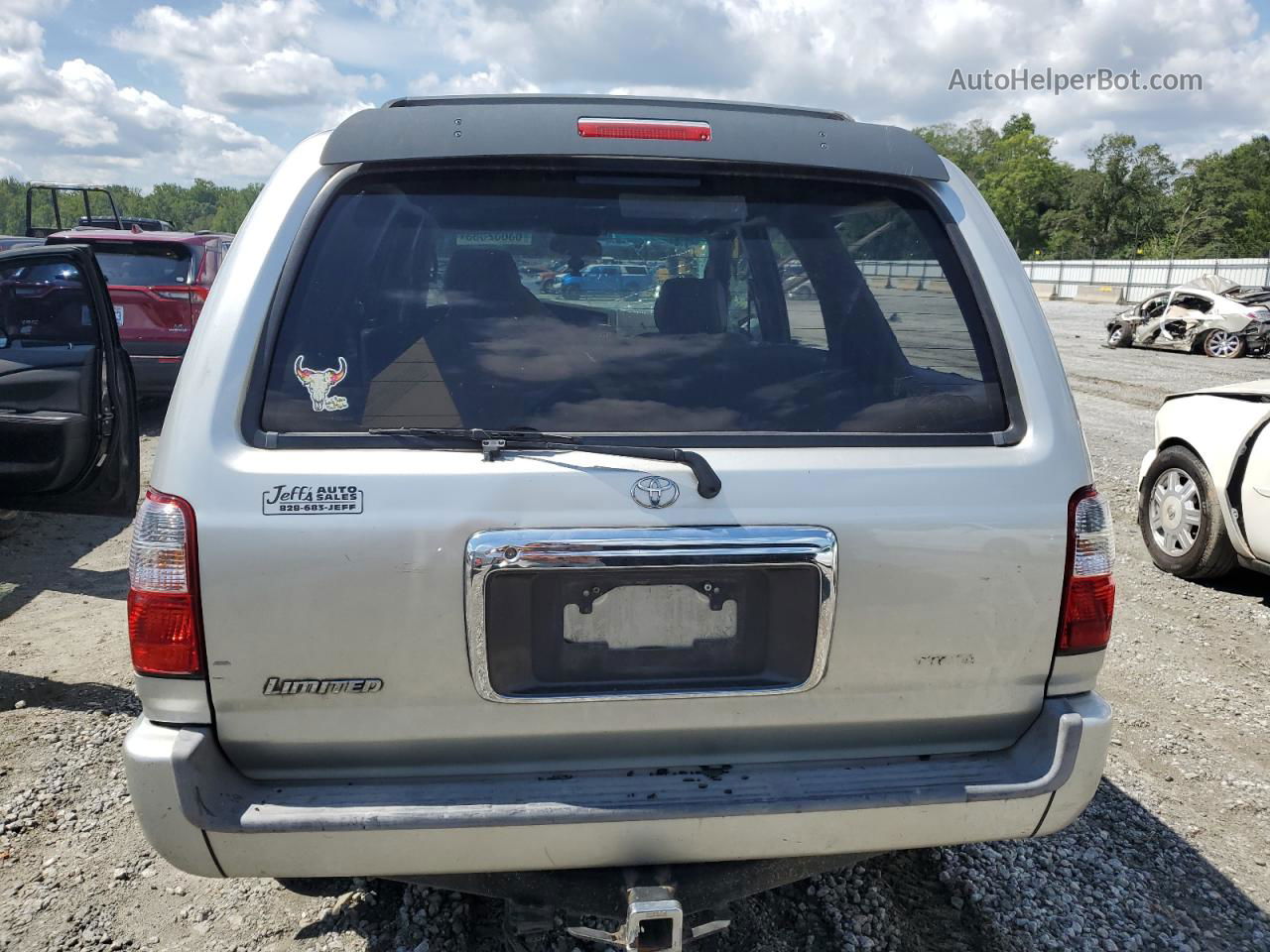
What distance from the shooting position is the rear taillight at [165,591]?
78.3 inches

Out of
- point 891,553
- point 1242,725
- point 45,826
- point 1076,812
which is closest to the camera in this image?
point 891,553

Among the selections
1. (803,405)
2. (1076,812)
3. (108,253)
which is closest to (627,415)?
(803,405)

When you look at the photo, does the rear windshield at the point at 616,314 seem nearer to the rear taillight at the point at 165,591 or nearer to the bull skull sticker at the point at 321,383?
the bull skull sticker at the point at 321,383

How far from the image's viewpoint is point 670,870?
216 cm

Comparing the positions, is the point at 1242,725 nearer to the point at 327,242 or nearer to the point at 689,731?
the point at 689,731

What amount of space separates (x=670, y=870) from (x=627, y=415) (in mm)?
985

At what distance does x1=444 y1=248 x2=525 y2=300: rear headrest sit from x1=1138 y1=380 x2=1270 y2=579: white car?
475 cm

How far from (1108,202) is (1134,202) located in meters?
1.94

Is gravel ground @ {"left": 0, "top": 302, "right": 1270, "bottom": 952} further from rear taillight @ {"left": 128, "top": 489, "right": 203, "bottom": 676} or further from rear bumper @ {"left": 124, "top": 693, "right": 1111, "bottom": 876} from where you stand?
rear taillight @ {"left": 128, "top": 489, "right": 203, "bottom": 676}

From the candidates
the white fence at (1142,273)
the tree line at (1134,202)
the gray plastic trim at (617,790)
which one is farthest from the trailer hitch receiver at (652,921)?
the tree line at (1134,202)

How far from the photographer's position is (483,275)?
2.34 meters

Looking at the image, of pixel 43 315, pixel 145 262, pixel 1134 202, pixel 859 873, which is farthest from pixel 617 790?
pixel 1134 202

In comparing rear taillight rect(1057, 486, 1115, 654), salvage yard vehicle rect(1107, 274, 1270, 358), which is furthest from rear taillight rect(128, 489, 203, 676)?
salvage yard vehicle rect(1107, 274, 1270, 358)

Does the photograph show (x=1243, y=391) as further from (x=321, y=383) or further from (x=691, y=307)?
(x=321, y=383)
